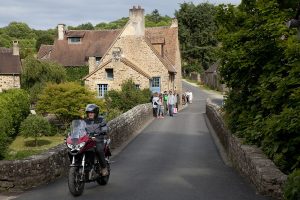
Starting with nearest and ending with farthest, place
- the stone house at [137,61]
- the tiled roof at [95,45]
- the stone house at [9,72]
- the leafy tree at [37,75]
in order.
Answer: the leafy tree at [37,75]
the stone house at [137,61]
the tiled roof at [95,45]
the stone house at [9,72]

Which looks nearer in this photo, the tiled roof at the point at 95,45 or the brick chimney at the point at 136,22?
the brick chimney at the point at 136,22

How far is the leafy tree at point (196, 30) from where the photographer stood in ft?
297

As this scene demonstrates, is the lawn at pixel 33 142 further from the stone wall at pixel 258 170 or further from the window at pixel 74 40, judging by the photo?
the window at pixel 74 40

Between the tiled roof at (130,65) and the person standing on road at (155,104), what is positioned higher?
the tiled roof at (130,65)

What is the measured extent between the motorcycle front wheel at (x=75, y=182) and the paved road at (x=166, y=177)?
0.14 metres

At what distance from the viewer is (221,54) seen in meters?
14.6

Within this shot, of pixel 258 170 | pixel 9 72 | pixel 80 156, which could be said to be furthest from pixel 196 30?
pixel 80 156

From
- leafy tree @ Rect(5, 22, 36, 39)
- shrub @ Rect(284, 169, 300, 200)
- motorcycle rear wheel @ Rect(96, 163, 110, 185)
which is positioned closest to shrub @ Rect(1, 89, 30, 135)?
motorcycle rear wheel @ Rect(96, 163, 110, 185)

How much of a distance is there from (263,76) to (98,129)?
4.84m

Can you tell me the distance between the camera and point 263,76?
39.5 feet

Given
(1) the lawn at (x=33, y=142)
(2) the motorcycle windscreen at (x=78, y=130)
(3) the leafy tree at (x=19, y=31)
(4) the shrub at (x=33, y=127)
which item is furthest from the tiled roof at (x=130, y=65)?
(3) the leafy tree at (x=19, y=31)

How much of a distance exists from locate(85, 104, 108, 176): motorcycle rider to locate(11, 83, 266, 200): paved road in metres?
0.58

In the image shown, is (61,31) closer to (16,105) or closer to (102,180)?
(16,105)

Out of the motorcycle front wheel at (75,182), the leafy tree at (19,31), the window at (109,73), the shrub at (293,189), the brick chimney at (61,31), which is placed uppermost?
the leafy tree at (19,31)
